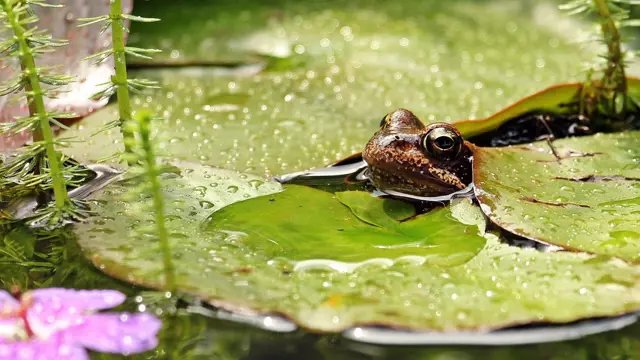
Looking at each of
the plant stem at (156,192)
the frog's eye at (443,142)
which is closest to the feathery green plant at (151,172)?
the plant stem at (156,192)

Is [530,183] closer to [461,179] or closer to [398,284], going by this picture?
[461,179]

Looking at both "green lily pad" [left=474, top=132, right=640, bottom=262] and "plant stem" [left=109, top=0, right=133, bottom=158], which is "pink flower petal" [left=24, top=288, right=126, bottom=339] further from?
"green lily pad" [left=474, top=132, right=640, bottom=262]

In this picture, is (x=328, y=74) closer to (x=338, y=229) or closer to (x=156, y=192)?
(x=338, y=229)

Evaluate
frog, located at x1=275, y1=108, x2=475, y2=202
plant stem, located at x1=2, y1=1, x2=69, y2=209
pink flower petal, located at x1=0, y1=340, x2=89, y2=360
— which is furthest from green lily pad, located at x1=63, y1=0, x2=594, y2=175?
pink flower petal, located at x1=0, y1=340, x2=89, y2=360

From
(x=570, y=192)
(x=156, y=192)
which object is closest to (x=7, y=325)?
(x=156, y=192)

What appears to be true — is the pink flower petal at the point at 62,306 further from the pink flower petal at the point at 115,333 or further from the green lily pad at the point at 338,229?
the green lily pad at the point at 338,229

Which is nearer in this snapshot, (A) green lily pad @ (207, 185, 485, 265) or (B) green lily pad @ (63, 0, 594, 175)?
(A) green lily pad @ (207, 185, 485, 265)

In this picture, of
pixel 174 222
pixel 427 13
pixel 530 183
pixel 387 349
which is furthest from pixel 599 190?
pixel 427 13
